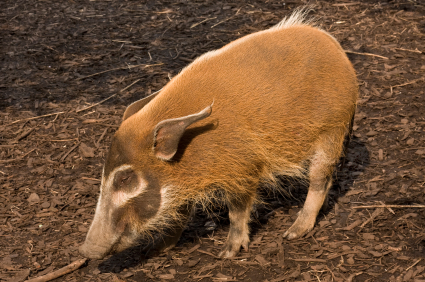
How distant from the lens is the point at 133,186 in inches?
145

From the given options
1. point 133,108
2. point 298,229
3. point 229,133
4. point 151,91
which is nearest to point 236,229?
point 298,229

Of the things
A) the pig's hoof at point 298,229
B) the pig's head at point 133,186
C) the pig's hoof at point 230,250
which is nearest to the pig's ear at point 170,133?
the pig's head at point 133,186

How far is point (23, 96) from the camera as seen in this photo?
652 centimetres

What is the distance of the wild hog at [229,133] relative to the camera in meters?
3.67

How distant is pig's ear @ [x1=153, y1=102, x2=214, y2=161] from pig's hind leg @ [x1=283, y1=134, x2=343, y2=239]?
1.28m

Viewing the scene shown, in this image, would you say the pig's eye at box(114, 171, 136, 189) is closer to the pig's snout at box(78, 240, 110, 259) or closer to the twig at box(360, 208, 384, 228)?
the pig's snout at box(78, 240, 110, 259)

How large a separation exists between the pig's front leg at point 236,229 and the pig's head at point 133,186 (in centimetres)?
59

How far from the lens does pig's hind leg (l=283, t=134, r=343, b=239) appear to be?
4262 millimetres

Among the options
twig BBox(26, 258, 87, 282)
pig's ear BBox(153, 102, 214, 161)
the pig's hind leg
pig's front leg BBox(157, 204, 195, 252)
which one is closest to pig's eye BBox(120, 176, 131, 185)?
pig's ear BBox(153, 102, 214, 161)

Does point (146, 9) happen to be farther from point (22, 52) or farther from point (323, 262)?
point (323, 262)

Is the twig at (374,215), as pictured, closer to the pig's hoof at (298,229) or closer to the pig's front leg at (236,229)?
the pig's hoof at (298,229)

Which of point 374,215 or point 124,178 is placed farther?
point 374,215

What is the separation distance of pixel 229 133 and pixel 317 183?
108 cm

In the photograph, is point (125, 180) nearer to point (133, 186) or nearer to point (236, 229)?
point (133, 186)
